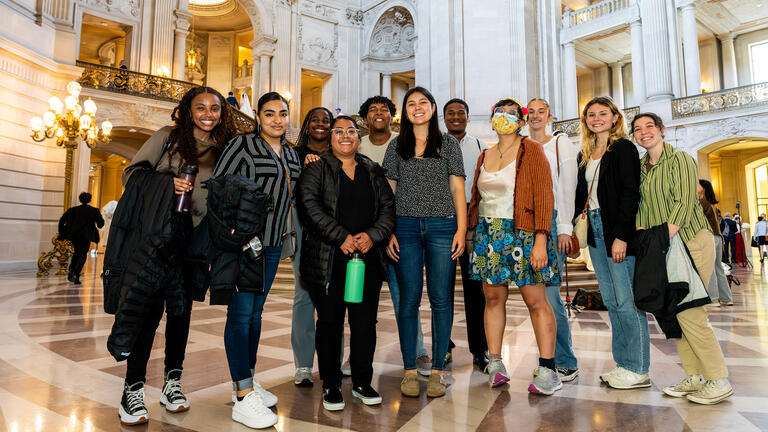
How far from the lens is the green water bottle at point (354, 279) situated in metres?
2.10

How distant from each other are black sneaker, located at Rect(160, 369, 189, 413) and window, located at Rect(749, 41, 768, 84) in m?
22.6

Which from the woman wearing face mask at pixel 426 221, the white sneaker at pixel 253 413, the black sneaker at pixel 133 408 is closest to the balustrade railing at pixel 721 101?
the woman wearing face mask at pixel 426 221

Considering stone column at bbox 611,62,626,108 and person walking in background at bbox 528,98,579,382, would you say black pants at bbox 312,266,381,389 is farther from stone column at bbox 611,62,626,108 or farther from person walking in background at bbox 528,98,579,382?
stone column at bbox 611,62,626,108

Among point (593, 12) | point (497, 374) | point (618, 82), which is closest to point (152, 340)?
point (497, 374)

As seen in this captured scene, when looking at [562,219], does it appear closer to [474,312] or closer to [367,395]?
[474,312]

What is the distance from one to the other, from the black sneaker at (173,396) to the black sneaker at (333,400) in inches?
26.2

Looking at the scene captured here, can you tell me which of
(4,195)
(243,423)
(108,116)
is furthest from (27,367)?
(108,116)

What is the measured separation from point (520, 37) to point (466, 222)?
12.9 metres

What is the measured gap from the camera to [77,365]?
106 inches

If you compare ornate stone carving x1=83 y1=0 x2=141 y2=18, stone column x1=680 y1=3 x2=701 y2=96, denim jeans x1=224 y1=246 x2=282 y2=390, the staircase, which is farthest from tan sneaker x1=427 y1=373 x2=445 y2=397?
ornate stone carving x1=83 y1=0 x2=141 y2=18

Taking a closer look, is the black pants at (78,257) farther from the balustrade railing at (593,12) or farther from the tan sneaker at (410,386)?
the balustrade railing at (593,12)

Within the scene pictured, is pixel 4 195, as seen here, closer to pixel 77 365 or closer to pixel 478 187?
pixel 77 365

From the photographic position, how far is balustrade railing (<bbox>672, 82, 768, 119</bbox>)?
12.5 m

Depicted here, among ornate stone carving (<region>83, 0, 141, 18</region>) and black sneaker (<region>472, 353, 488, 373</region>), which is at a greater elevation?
ornate stone carving (<region>83, 0, 141, 18</region>)
